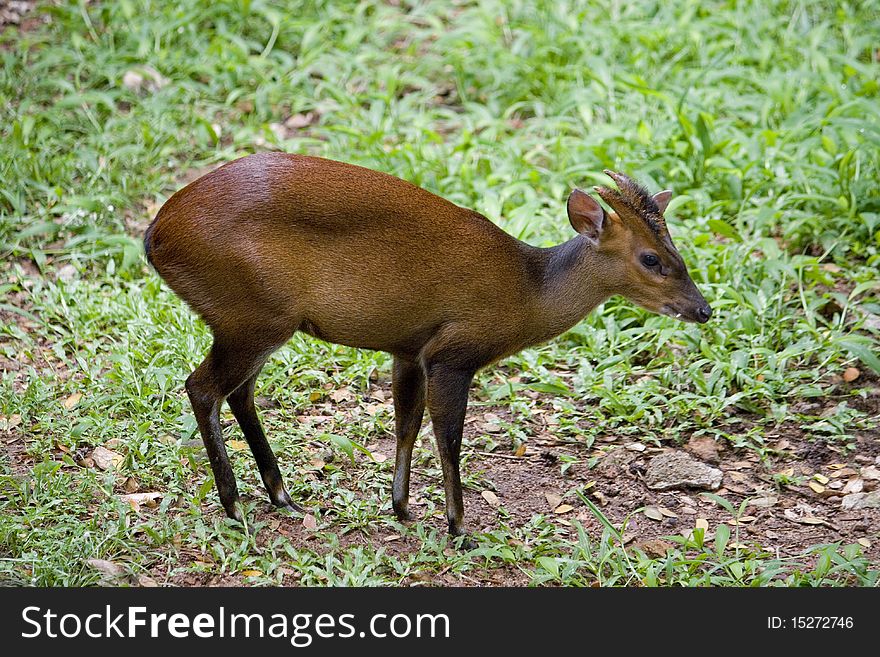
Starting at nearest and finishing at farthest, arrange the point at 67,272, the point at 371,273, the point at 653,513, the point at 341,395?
1. the point at 371,273
2. the point at 653,513
3. the point at 341,395
4. the point at 67,272

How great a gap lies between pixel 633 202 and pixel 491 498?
1576 millimetres

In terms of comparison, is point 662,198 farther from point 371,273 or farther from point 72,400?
point 72,400

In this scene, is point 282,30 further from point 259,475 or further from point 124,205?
point 259,475

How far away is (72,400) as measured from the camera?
238 inches

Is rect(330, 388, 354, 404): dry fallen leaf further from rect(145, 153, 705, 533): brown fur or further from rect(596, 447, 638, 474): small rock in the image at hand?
rect(596, 447, 638, 474): small rock

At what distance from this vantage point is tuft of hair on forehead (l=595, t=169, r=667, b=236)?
493cm

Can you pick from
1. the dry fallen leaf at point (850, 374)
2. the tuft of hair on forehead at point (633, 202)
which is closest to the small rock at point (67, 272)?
the tuft of hair on forehead at point (633, 202)

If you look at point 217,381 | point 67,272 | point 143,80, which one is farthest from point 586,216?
point 143,80

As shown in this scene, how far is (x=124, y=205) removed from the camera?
7.75 metres

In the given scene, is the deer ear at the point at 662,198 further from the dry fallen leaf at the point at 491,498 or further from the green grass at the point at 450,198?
the dry fallen leaf at the point at 491,498

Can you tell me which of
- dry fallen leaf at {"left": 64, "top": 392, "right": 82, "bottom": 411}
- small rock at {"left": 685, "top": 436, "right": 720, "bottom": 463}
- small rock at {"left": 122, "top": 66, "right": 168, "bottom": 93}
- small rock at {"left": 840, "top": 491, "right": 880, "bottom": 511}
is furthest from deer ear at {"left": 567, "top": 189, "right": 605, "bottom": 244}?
small rock at {"left": 122, "top": 66, "right": 168, "bottom": 93}

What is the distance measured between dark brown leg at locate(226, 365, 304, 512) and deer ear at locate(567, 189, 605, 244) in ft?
5.09

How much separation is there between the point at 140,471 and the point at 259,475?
55 cm
